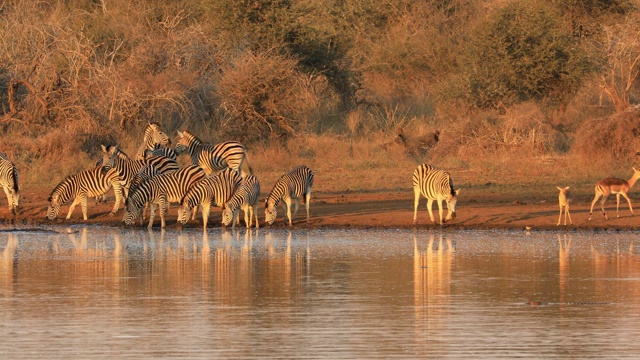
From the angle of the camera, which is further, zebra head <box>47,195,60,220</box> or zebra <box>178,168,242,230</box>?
zebra head <box>47,195,60,220</box>

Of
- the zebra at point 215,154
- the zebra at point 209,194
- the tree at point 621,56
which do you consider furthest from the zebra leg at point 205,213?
the tree at point 621,56

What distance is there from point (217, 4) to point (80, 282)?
18.7 meters

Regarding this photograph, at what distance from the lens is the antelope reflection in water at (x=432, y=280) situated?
33.4ft

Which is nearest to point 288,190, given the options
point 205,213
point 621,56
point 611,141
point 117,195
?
point 205,213

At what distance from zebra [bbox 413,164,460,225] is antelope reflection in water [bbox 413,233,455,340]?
3.08ft

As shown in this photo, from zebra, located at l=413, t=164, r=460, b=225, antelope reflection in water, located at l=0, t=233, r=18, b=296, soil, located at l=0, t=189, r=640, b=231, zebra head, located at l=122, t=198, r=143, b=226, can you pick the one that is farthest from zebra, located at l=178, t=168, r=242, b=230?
zebra, located at l=413, t=164, r=460, b=225

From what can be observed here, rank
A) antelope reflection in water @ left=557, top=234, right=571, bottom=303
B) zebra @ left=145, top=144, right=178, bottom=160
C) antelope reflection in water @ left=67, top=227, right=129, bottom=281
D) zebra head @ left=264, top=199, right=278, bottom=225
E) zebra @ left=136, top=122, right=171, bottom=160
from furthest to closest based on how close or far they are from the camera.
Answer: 1. zebra @ left=136, top=122, right=171, bottom=160
2. zebra @ left=145, top=144, right=178, bottom=160
3. zebra head @ left=264, top=199, right=278, bottom=225
4. antelope reflection in water @ left=67, top=227, right=129, bottom=281
5. antelope reflection in water @ left=557, top=234, right=571, bottom=303

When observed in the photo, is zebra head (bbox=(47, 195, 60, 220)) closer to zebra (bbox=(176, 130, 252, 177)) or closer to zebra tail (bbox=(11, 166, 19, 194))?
zebra tail (bbox=(11, 166, 19, 194))

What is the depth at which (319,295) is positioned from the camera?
11508 mm

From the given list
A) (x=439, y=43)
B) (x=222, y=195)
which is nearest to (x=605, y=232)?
→ (x=222, y=195)

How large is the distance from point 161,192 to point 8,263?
4.70 m

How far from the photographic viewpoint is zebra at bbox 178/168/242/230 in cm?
1806

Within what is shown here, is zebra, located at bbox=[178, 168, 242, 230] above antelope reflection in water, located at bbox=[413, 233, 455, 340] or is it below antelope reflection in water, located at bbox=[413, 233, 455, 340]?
above

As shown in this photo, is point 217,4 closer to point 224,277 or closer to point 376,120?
point 376,120
